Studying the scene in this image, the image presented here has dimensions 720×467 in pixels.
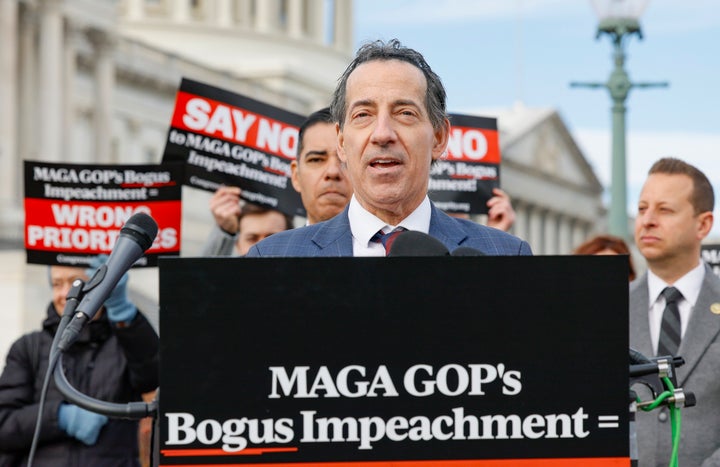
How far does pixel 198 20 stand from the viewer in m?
77.9

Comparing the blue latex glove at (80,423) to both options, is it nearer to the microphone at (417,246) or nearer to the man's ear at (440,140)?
the man's ear at (440,140)

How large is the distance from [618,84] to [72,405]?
10975 mm

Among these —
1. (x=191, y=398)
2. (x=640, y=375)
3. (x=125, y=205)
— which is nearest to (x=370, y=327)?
(x=191, y=398)

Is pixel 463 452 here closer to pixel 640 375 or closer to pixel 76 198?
pixel 640 375

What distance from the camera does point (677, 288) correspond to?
588 centimetres

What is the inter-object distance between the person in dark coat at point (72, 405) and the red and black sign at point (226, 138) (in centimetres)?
222

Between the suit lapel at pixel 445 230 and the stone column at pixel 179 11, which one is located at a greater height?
the stone column at pixel 179 11

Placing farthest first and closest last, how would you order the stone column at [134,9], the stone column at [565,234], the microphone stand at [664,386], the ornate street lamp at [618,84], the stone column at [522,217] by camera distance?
the stone column at [565,234], the stone column at [522,217], the stone column at [134,9], the ornate street lamp at [618,84], the microphone stand at [664,386]

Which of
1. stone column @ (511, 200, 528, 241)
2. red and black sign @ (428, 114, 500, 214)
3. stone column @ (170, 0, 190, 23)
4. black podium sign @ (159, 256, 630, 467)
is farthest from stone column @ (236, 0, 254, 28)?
black podium sign @ (159, 256, 630, 467)

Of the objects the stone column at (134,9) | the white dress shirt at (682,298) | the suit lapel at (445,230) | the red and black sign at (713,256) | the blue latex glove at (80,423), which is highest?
the stone column at (134,9)

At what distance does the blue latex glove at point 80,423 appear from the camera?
6.36 meters

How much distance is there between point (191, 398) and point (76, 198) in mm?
5623

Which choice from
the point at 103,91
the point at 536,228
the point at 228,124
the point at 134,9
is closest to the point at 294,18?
the point at 134,9

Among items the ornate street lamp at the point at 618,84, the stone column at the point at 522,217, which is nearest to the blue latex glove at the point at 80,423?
the ornate street lamp at the point at 618,84
